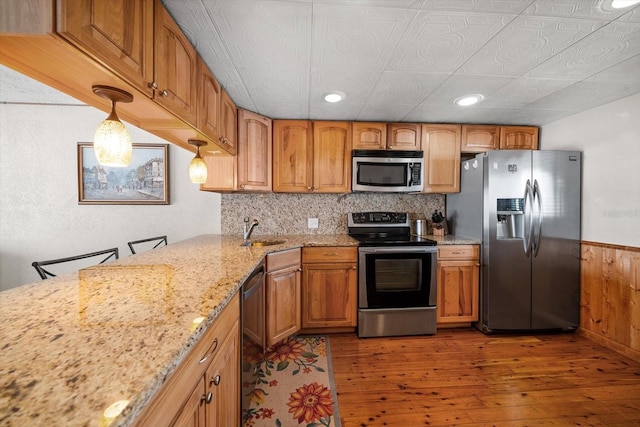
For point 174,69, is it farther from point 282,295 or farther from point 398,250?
point 398,250

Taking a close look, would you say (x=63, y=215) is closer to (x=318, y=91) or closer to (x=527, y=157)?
(x=318, y=91)

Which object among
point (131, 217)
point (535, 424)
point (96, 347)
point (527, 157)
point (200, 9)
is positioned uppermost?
point (200, 9)

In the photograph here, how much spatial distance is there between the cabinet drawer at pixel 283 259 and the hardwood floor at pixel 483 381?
853 mm

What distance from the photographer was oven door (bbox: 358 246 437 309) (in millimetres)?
2432

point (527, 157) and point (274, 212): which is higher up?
point (527, 157)

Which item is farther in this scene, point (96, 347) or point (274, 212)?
point (274, 212)

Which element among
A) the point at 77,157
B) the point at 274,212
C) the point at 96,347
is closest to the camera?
the point at 96,347

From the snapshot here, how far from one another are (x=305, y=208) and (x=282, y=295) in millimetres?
1121

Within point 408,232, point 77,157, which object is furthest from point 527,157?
point 77,157

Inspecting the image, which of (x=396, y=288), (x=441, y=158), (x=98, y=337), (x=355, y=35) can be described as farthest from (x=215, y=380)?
(x=441, y=158)

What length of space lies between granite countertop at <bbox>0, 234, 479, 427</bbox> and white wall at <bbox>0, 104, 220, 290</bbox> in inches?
67.5

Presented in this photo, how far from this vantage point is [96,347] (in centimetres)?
62

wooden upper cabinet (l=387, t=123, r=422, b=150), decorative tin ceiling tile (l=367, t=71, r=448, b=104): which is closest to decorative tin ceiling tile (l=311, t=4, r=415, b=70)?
decorative tin ceiling tile (l=367, t=71, r=448, b=104)

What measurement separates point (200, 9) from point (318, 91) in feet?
3.33
